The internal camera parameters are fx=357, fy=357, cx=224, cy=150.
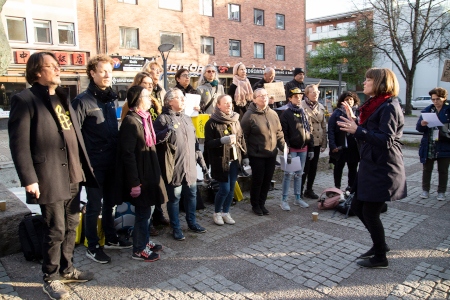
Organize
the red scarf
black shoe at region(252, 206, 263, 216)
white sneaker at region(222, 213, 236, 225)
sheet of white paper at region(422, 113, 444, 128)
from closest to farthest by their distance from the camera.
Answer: the red scarf, white sneaker at region(222, 213, 236, 225), black shoe at region(252, 206, 263, 216), sheet of white paper at region(422, 113, 444, 128)

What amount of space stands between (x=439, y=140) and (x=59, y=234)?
248 inches

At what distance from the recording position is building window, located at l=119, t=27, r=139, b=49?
76.8 ft

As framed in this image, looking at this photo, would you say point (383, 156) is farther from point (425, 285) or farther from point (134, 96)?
point (134, 96)

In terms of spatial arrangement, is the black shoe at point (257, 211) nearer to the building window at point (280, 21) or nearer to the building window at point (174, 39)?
the building window at point (174, 39)

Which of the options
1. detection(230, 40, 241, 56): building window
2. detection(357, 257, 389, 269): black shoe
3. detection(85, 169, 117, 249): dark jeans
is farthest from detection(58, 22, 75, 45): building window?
detection(357, 257, 389, 269): black shoe

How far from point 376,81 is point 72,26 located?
21794 millimetres

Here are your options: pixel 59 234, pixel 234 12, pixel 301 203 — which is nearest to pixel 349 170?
pixel 301 203

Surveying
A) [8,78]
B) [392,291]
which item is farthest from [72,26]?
[392,291]

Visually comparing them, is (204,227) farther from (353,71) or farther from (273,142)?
(353,71)

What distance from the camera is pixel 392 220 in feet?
17.9

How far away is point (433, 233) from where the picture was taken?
4938 millimetres

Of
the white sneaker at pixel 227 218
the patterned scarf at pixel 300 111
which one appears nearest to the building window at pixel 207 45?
the patterned scarf at pixel 300 111

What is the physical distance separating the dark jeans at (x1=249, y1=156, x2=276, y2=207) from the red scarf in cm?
197

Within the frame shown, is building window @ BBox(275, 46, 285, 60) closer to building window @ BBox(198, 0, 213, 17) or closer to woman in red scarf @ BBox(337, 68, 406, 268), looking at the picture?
building window @ BBox(198, 0, 213, 17)
